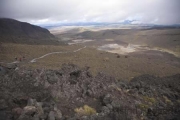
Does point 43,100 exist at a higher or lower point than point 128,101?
higher

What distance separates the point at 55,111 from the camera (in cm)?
1271

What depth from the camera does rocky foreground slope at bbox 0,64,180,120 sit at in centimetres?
1267

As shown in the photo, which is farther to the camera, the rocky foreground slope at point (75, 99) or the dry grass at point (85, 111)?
the dry grass at point (85, 111)

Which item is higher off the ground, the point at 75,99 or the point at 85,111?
the point at 75,99

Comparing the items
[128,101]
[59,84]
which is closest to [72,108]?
[59,84]

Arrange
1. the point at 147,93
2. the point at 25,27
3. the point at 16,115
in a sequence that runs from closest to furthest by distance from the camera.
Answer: the point at 16,115 < the point at 147,93 < the point at 25,27

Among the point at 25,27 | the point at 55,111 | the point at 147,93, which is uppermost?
the point at 25,27

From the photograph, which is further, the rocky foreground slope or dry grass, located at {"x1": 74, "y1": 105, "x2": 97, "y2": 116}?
dry grass, located at {"x1": 74, "y1": 105, "x2": 97, "y2": 116}

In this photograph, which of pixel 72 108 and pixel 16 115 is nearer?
pixel 16 115

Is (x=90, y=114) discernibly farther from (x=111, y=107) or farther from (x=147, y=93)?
(x=147, y=93)

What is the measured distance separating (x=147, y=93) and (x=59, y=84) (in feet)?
38.1

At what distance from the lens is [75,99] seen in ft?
55.1

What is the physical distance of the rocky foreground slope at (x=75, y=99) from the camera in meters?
12.7

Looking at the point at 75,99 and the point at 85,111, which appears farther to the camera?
the point at 75,99
